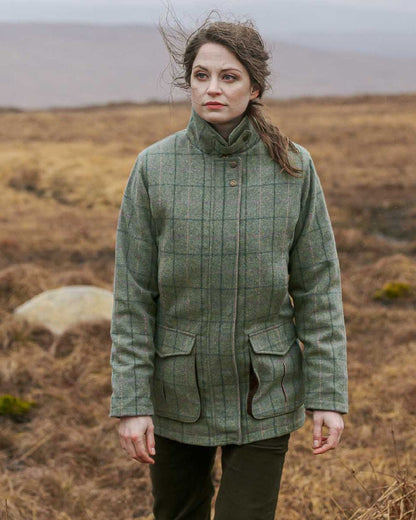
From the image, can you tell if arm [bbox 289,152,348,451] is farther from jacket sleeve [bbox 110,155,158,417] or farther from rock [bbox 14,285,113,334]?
rock [bbox 14,285,113,334]

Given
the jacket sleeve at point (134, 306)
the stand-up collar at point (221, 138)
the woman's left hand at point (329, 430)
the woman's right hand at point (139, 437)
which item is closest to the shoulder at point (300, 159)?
the stand-up collar at point (221, 138)

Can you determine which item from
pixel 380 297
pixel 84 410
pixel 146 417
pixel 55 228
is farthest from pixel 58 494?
pixel 55 228

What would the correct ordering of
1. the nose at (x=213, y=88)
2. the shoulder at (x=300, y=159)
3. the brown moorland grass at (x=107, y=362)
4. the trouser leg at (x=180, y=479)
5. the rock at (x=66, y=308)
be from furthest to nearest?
the rock at (x=66, y=308) < the brown moorland grass at (x=107, y=362) < the trouser leg at (x=180, y=479) < the shoulder at (x=300, y=159) < the nose at (x=213, y=88)

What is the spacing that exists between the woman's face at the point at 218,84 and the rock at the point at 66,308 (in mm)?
4372

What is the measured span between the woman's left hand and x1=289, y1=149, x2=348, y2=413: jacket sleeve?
0.03 metres

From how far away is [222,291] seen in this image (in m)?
2.21

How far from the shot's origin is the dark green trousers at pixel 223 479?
229 centimetres

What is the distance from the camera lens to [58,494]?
390 cm

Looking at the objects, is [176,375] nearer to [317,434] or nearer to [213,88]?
[317,434]

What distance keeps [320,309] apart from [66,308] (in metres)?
4.44

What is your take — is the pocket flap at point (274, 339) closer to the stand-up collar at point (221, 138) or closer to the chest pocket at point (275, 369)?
the chest pocket at point (275, 369)

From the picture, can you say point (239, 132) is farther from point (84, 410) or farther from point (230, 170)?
point (84, 410)

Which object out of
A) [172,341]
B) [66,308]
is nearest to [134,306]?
[172,341]

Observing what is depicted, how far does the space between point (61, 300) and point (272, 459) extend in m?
4.46
